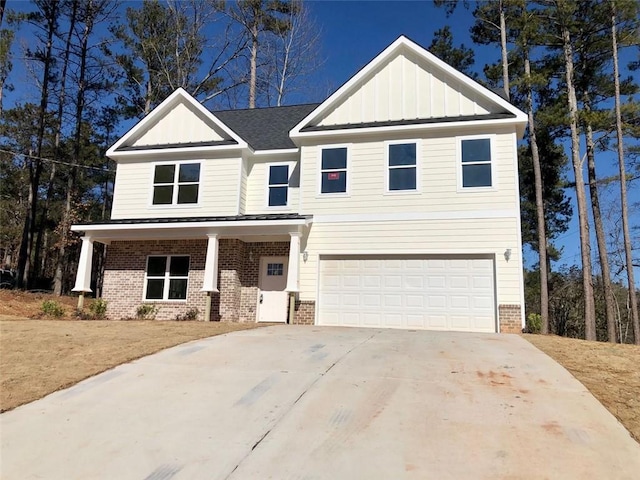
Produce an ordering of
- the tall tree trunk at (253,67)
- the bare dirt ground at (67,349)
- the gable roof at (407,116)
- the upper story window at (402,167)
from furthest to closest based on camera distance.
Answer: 1. the tall tree trunk at (253,67)
2. the upper story window at (402,167)
3. the gable roof at (407,116)
4. the bare dirt ground at (67,349)

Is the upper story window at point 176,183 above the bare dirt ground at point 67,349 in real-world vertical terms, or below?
above

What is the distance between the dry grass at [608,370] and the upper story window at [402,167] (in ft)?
18.7

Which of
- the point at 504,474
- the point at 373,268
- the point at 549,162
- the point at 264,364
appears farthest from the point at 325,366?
the point at 549,162

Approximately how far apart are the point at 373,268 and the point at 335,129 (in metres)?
4.47

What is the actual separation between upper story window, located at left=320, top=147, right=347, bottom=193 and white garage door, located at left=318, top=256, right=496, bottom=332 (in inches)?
87.8

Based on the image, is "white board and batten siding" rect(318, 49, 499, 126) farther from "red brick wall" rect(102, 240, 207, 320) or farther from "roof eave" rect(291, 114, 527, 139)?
"red brick wall" rect(102, 240, 207, 320)

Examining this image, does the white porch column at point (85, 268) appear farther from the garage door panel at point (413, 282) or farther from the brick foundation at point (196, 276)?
the garage door panel at point (413, 282)

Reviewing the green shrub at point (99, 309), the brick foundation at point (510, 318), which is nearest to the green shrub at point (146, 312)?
the green shrub at point (99, 309)

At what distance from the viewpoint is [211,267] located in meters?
14.8

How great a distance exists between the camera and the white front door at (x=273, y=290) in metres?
15.4

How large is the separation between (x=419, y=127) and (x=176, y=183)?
8.35 meters

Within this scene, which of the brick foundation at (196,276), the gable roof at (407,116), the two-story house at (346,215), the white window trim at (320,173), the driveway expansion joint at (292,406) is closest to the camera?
the driveway expansion joint at (292,406)

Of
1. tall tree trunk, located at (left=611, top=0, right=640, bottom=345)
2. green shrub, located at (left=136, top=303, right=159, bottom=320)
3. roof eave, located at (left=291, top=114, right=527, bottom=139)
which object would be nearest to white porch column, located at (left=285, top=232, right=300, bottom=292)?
roof eave, located at (left=291, top=114, right=527, bottom=139)

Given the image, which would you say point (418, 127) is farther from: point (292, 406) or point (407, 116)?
point (292, 406)
